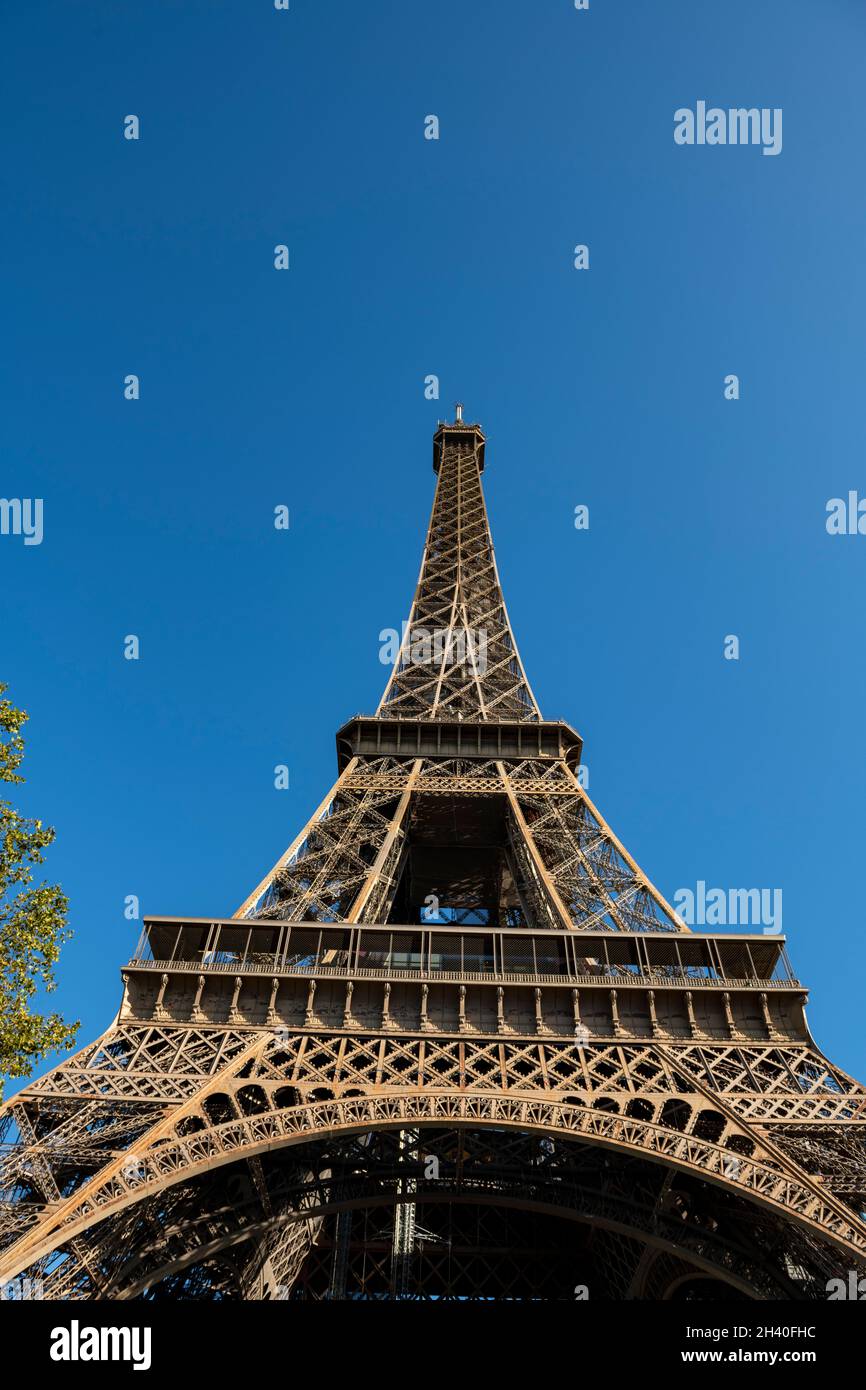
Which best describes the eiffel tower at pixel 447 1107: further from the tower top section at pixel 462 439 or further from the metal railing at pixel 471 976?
the tower top section at pixel 462 439

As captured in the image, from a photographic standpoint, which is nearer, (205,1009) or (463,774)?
(205,1009)

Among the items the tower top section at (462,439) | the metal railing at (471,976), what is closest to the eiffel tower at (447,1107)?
the metal railing at (471,976)

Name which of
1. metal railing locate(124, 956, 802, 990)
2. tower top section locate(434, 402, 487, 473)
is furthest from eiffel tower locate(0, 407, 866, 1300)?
tower top section locate(434, 402, 487, 473)

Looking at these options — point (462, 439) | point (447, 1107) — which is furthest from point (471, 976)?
point (462, 439)

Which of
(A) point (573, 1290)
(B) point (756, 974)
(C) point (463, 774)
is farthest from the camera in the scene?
(C) point (463, 774)

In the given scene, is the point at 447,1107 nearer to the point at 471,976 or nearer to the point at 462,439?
the point at 471,976
